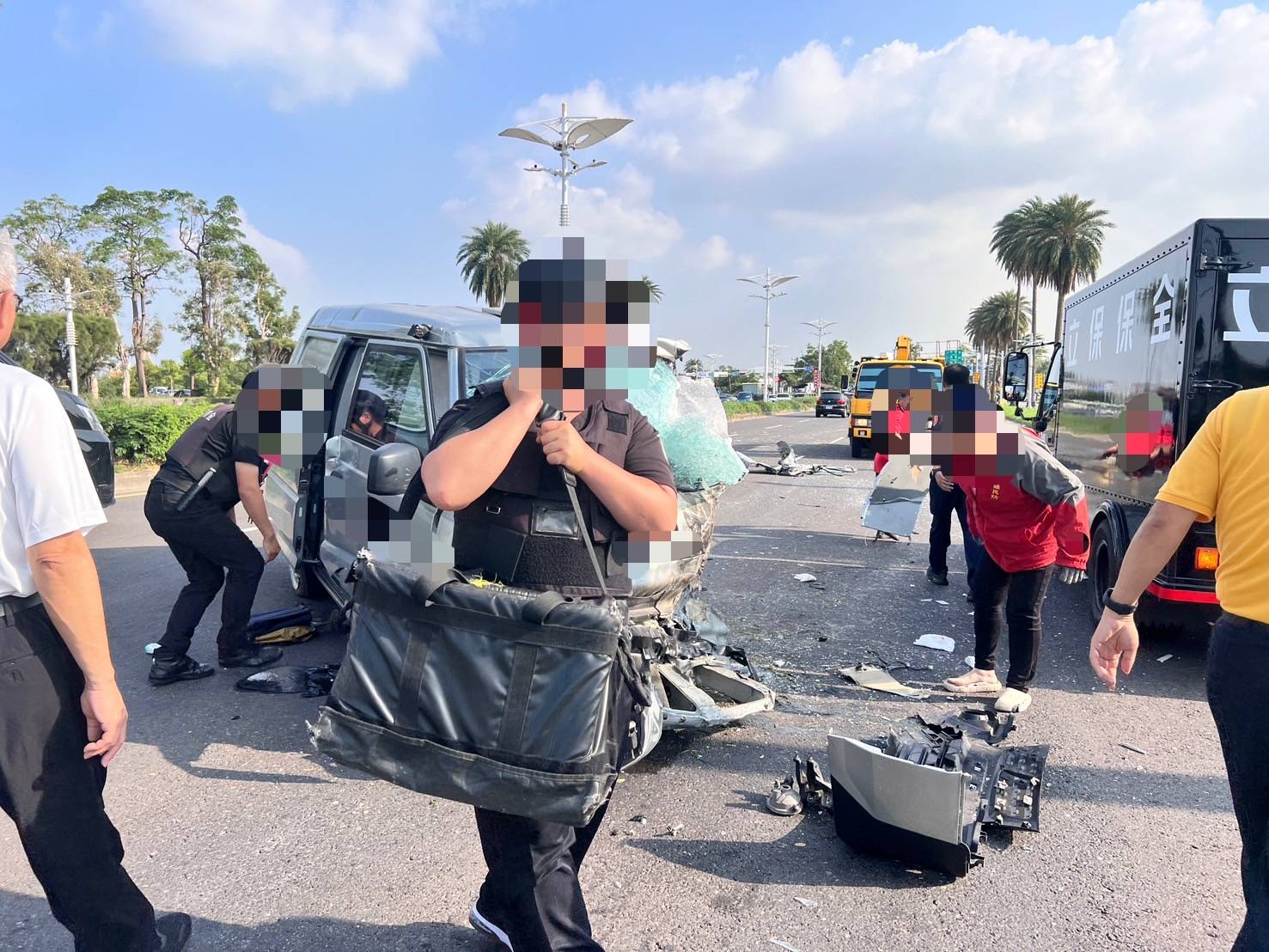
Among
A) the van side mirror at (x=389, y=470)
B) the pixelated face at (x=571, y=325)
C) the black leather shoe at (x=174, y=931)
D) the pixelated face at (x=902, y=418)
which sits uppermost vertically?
the pixelated face at (x=571, y=325)

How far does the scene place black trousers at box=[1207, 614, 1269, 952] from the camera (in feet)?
6.27

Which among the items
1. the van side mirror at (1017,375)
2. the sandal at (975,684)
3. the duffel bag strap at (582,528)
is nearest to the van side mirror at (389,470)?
the duffel bag strap at (582,528)

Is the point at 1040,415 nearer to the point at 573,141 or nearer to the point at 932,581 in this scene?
the point at 932,581

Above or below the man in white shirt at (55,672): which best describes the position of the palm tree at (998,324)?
above

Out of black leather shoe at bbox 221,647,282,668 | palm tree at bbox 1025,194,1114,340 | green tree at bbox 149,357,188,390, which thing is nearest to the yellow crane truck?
black leather shoe at bbox 221,647,282,668

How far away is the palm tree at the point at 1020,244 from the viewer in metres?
46.2

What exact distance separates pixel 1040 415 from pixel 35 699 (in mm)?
10118

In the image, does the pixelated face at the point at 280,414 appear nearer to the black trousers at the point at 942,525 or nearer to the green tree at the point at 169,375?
the black trousers at the point at 942,525

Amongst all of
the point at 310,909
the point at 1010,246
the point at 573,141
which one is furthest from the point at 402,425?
the point at 1010,246

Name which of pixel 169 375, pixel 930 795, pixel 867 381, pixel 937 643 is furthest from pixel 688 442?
pixel 169 375

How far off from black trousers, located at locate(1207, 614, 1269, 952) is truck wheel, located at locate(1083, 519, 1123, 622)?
3.69 meters

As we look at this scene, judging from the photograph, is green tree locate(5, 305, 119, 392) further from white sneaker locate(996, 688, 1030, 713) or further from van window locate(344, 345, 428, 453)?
white sneaker locate(996, 688, 1030, 713)

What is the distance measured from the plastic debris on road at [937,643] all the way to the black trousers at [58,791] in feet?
15.6

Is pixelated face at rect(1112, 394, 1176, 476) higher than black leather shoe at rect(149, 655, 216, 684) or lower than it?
higher
